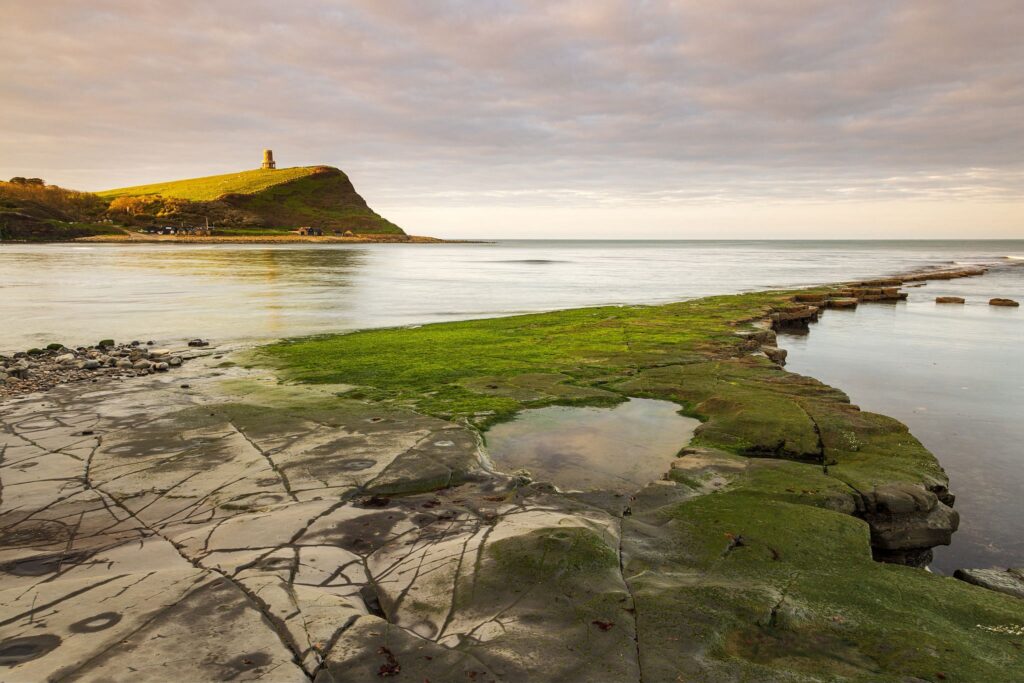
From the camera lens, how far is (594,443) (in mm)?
8320

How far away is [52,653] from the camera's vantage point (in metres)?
3.41

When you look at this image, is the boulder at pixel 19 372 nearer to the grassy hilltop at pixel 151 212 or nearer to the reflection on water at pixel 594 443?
the reflection on water at pixel 594 443

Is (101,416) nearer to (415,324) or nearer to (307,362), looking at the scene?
(307,362)

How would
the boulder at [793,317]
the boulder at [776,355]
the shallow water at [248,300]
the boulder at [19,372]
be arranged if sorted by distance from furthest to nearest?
the boulder at [793,317]
the shallow water at [248,300]
the boulder at [776,355]
the boulder at [19,372]

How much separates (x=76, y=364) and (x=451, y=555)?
12.6 m

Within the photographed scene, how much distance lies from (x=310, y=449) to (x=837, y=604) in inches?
231

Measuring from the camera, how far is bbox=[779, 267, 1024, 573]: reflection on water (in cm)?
715

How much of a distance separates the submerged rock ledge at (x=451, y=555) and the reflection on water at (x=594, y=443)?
0.44 meters

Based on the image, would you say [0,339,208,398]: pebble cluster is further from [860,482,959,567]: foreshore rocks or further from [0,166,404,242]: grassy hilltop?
[0,166,404,242]: grassy hilltop

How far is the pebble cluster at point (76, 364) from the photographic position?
1144 centimetres

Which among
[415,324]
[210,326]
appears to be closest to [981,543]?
[415,324]

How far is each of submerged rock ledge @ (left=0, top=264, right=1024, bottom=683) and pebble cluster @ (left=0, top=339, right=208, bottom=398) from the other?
6.75 feet

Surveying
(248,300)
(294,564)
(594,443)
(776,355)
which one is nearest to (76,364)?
(294,564)

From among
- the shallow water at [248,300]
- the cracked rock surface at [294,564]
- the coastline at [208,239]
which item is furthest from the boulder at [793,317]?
the coastline at [208,239]
